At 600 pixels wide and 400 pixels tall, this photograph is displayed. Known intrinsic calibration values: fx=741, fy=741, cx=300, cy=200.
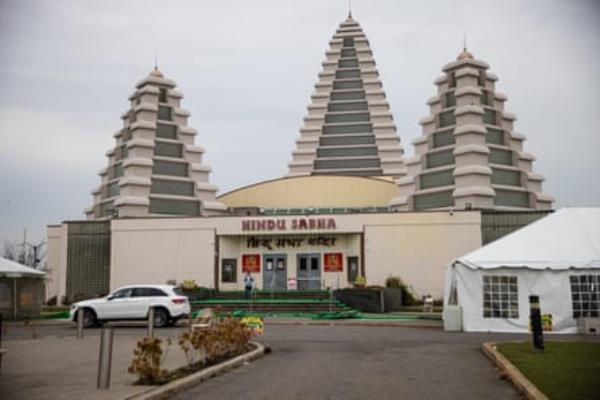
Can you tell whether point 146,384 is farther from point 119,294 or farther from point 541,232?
point 541,232

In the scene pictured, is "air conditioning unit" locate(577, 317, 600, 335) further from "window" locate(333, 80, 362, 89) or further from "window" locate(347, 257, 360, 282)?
"window" locate(333, 80, 362, 89)

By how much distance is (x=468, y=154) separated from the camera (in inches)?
1967

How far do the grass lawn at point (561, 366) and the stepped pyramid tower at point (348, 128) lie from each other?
2122 inches

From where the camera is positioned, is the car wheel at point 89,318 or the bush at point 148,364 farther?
the car wheel at point 89,318

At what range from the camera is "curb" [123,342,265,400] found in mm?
10227

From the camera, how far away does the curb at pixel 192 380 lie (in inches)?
403

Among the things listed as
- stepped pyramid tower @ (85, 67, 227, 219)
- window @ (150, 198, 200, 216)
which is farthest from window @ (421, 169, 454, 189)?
window @ (150, 198, 200, 216)

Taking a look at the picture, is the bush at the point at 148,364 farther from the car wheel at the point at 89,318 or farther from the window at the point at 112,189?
the window at the point at 112,189

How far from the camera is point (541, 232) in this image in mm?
26250

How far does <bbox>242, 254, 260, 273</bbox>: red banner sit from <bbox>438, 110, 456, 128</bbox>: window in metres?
16.9

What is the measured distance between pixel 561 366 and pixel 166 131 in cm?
4950

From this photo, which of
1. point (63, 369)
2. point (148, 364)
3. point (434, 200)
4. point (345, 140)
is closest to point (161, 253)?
point (434, 200)

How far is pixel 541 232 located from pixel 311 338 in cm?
976

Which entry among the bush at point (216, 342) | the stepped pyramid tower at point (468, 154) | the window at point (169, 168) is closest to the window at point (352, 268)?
the stepped pyramid tower at point (468, 154)
